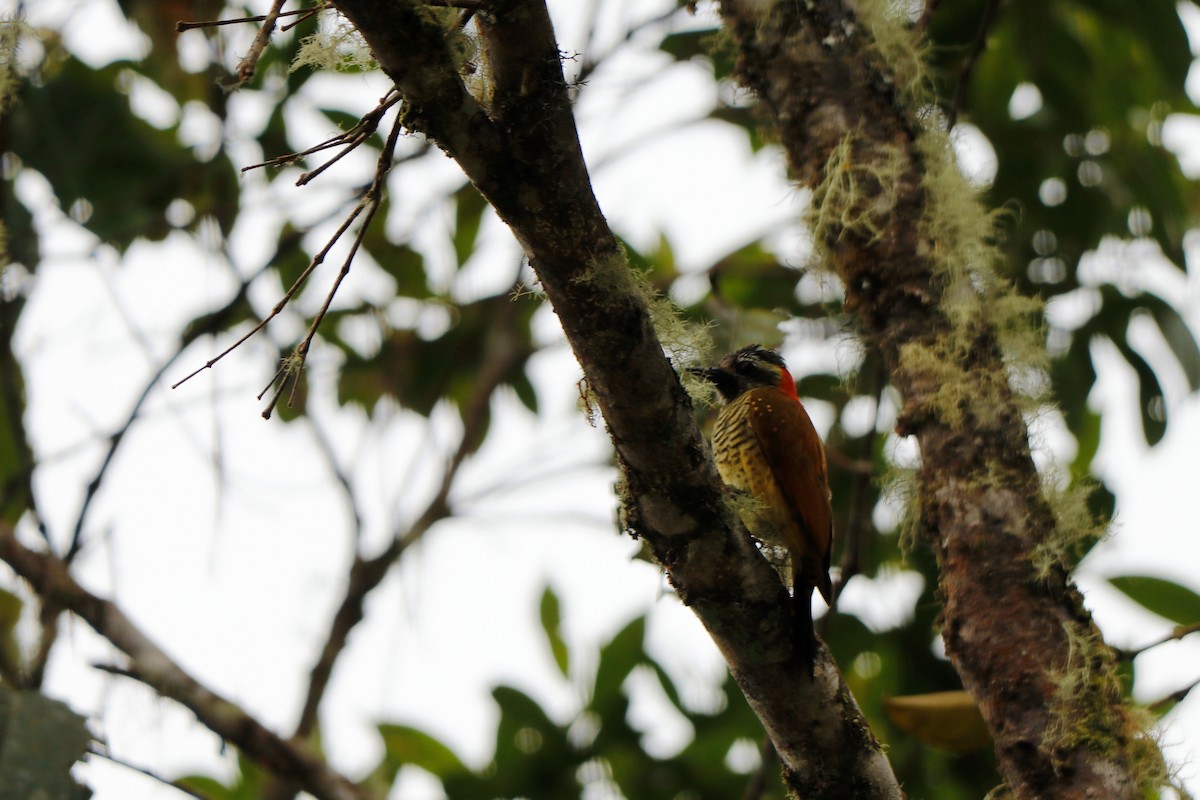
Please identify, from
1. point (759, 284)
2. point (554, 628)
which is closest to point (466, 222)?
point (759, 284)

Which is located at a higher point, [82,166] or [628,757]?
[82,166]

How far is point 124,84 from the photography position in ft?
14.0

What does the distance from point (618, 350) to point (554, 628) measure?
2972 millimetres

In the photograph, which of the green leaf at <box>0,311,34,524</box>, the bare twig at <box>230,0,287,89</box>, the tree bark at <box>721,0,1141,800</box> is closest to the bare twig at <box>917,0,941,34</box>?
the tree bark at <box>721,0,1141,800</box>

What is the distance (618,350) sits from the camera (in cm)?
167

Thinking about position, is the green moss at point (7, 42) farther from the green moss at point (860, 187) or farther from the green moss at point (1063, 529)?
the green moss at point (1063, 529)

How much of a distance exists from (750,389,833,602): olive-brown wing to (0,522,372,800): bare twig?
142cm

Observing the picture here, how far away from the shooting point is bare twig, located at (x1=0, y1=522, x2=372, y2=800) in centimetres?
300

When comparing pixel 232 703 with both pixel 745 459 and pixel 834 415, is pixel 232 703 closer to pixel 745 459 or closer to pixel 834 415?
pixel 745 459

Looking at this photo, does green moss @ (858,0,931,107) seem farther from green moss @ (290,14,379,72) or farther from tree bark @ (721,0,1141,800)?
green moss @ (290,14,379,72)

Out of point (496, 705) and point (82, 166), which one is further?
point (496, 705)

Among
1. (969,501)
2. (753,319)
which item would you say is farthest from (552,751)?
(969,501)

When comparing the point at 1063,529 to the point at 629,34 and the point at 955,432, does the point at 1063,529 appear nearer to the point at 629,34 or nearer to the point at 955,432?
the point at 955,432

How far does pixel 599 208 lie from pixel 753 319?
4.27 ft
